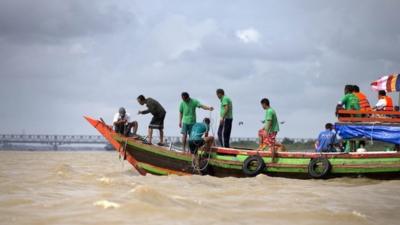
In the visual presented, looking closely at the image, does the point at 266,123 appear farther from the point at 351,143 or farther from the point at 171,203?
the point at 171,203

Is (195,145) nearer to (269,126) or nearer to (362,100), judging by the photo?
(269,126)

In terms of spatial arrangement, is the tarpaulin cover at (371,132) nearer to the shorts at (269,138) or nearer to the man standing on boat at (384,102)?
the man standing on boat at (384,102)

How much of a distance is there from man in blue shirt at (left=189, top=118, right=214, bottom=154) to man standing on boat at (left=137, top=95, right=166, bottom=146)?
131cm

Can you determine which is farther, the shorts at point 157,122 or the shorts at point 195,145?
the shorts at point 157,122

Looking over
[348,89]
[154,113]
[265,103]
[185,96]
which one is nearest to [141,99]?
[154,113]

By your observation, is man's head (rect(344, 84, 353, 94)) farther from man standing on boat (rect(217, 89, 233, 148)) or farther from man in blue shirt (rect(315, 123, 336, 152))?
man standing on boat (rect(217, 89, 233, 148))

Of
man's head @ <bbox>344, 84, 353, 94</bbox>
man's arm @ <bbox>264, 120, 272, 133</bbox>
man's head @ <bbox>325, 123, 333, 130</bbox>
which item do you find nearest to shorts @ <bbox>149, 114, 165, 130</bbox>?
man's arm @ <bbox>264, 120, 272, 133</bbox>

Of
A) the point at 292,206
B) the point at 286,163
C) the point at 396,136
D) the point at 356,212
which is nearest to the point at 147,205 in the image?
the point at 292,206

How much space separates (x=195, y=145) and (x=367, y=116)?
4.15 metres

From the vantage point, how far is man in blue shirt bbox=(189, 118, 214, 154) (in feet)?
46.6

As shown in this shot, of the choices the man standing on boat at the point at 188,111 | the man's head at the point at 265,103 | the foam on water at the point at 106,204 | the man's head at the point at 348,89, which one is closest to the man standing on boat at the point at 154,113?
the man standing on boat at the point at 188,111

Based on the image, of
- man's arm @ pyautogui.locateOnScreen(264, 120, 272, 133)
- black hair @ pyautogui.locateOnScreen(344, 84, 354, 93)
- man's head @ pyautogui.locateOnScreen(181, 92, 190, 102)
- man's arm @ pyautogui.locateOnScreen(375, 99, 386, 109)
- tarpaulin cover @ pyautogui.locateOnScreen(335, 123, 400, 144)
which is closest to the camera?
tarpaulin cover @ pyautogui.locateOnScreen(335, 123, 400, 144)

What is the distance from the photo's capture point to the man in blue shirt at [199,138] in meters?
14.2

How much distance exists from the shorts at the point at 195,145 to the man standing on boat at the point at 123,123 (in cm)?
179
